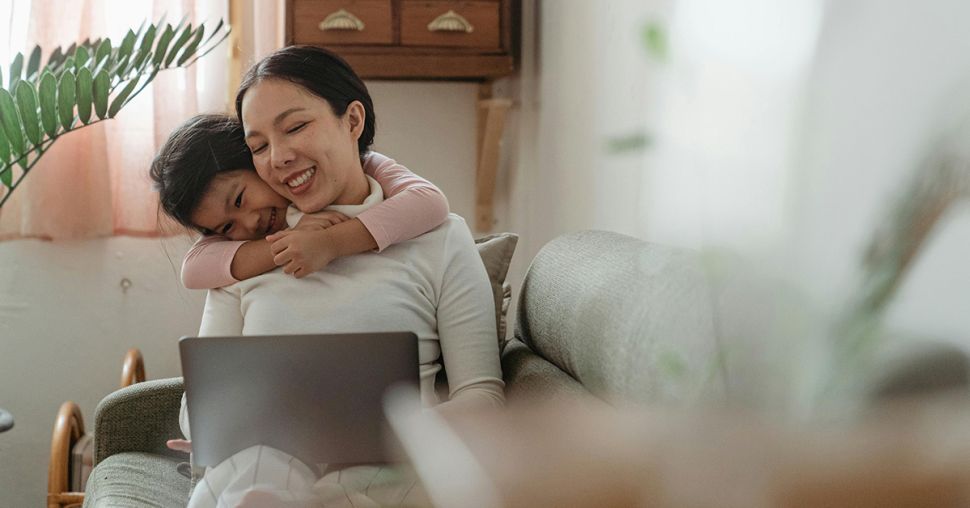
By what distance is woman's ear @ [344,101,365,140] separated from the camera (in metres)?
1.45

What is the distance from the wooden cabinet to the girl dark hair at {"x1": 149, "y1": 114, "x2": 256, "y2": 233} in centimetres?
95

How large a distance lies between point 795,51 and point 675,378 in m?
0.07

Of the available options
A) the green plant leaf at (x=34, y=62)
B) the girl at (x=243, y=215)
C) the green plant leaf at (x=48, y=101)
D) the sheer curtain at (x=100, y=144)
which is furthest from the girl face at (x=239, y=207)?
the sheer curtain at (x=100, y=144)

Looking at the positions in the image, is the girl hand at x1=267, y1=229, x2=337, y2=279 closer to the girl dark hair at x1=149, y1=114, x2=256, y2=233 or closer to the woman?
the woman

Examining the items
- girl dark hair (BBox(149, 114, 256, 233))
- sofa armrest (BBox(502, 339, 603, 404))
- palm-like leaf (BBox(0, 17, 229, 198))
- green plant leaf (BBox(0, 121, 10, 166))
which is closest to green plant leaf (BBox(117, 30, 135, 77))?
palm-like leaf (BBox(0, 17, 229, 198))

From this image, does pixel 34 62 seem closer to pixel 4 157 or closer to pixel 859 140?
pixel 4 157

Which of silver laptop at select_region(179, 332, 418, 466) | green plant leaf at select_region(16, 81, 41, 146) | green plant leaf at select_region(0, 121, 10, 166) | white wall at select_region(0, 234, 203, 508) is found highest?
green plant leaf at select_region(16, 81, 41, 146)

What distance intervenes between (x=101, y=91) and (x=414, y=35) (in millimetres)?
786

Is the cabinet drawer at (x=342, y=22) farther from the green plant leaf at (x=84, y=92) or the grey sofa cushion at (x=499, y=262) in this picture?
the grey sofa cushion at (x=499, y=262)

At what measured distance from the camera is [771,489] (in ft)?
0.55

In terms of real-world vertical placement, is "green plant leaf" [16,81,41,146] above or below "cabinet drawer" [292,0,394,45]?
below

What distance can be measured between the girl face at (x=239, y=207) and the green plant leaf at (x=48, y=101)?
649 millimetres

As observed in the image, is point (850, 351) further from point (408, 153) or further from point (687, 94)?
point (408, 153)

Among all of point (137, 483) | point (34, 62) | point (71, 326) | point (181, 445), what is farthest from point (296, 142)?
point (71, 326)
